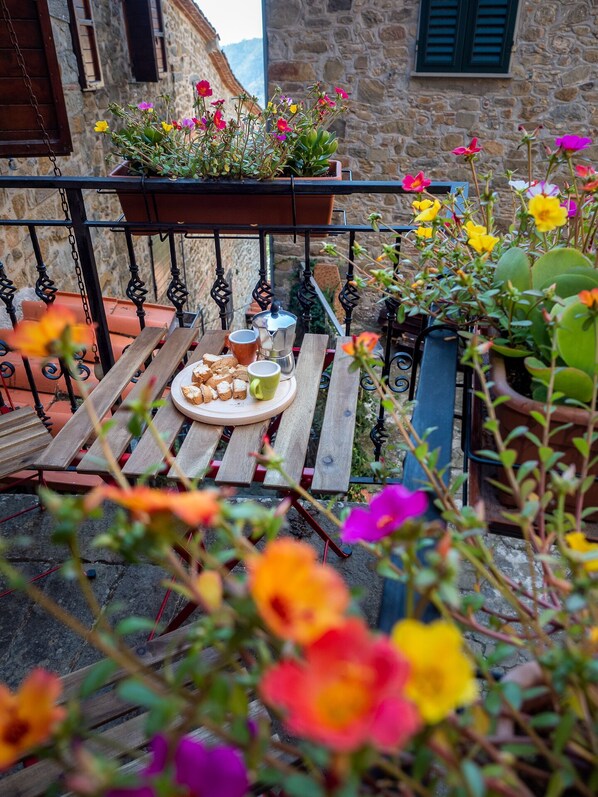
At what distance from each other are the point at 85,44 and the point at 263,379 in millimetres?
4101

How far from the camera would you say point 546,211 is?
1142mm

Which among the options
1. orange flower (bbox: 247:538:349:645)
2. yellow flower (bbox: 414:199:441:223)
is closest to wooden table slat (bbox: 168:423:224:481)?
yellow flower (bbox: 414:199:441:223)

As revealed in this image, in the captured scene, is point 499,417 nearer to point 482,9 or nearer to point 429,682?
point 429,682

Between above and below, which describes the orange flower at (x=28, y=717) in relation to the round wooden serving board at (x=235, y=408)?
above

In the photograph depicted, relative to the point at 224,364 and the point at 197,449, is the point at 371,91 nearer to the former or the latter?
the point at 224,364

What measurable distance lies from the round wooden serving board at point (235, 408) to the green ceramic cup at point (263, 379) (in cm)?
3

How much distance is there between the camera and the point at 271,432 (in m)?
2.10

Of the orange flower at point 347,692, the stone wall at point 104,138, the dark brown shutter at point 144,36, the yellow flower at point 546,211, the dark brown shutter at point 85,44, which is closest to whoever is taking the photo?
the orange flower at point 347,692

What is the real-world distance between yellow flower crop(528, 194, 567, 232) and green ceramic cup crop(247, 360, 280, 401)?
777mm

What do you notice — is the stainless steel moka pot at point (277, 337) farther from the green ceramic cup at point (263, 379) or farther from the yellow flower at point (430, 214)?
the yellow flower at point (430, 214)

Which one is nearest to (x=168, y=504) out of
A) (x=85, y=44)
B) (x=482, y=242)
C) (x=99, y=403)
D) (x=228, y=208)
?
(x=482, y=242)

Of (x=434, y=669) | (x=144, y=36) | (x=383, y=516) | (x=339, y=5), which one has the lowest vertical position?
(x=383, y=516)

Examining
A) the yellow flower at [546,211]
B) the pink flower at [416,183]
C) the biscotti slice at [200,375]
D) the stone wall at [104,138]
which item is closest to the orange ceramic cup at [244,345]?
the biscotti slice at [200,375]

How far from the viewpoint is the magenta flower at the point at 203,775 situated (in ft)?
1.39
